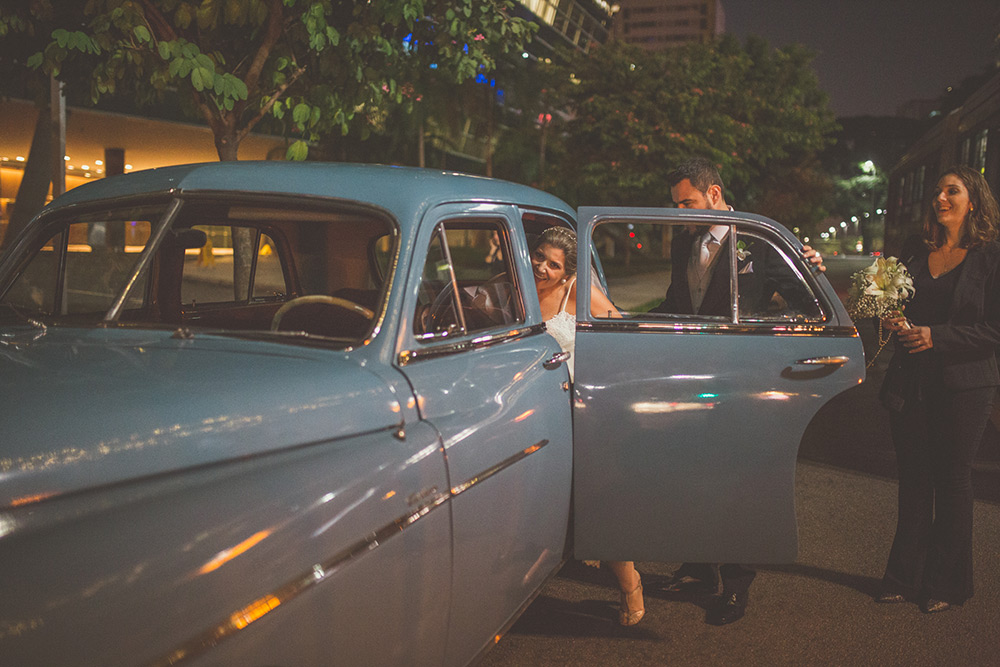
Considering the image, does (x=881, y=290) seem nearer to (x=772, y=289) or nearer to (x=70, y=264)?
(x=772, y=289)

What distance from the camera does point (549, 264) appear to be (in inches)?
154

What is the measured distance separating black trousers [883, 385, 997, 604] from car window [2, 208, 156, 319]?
3.37 m

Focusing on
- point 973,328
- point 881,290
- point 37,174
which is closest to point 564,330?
point 881,290

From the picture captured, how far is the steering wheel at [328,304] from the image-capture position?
8.18ft

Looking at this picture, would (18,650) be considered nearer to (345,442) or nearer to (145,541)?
(145,541)

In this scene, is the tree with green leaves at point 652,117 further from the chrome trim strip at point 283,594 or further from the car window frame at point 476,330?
the chrome trim strip at point 283,594

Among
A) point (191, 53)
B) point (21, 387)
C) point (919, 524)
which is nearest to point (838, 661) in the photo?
point (919, 524)

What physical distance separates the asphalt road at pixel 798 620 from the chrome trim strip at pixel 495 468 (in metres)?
1.04

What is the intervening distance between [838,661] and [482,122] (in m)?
32.6

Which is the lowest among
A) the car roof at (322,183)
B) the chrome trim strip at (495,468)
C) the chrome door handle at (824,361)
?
the chrome trim strip at (495,468)

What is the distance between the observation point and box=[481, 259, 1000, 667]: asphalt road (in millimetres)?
3332

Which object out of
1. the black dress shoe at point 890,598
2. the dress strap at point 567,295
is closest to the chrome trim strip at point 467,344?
the dress strap at point 567,295

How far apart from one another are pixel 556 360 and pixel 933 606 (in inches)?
89.3

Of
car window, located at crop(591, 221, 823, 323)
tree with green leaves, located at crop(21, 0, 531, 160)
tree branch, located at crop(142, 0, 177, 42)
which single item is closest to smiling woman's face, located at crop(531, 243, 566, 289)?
car window, located at crop(591, 221, 823, 323)
